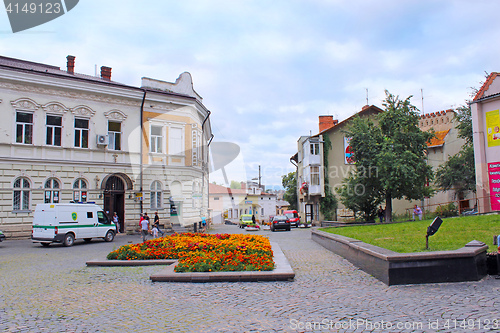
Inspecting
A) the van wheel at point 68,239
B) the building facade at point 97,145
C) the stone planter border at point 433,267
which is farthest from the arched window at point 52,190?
the stone planter border at point 433,267

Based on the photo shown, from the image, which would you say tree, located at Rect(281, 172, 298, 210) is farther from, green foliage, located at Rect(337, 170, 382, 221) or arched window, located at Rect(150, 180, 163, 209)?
arched window, located at Rect(150, 180, 163, 209)

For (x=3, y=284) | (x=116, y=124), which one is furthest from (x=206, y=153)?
(x=3, y=284)

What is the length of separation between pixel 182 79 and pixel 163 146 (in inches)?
254

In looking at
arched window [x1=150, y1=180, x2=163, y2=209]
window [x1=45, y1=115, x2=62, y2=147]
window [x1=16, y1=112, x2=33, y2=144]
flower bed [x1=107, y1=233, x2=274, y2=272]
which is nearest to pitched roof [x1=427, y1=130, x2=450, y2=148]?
arched window [x1=150, y1=180, x2=163, y2=209]

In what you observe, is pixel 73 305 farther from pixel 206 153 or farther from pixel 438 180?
pixel 438 180

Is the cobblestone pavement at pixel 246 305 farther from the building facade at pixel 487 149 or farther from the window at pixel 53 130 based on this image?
the building facade at pixel 487 149

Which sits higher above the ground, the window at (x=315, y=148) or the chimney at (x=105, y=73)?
the chimney at (x=105, y=73)

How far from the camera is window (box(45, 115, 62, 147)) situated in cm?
2586

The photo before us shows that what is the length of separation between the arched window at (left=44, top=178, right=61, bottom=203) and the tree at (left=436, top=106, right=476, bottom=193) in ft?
116

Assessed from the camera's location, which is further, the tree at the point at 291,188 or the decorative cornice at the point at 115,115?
the tree at the point at 291,188

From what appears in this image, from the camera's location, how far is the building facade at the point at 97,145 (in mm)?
24406

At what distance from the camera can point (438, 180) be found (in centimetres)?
4103

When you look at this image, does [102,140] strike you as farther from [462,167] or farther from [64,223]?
[462,167]

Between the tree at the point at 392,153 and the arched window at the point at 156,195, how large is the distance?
49.8ft
